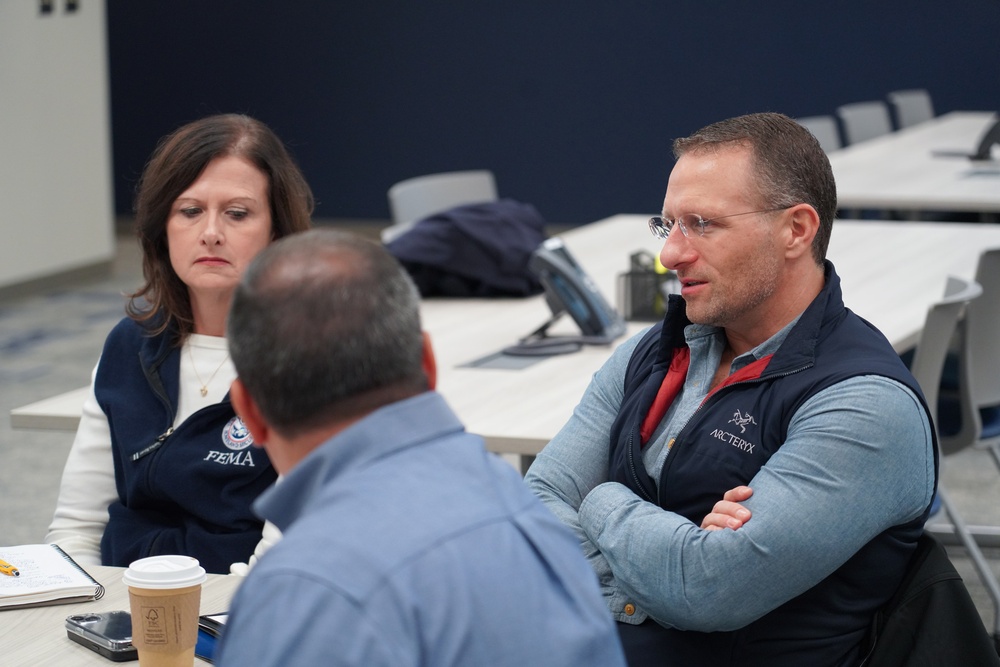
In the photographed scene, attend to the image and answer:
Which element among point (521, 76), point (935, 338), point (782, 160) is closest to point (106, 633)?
point (782, 160)

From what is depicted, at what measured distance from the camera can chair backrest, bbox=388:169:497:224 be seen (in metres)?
4.70

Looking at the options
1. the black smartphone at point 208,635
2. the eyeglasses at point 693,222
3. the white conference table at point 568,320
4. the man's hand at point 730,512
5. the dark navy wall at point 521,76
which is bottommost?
the dark navy wall at point 521,76

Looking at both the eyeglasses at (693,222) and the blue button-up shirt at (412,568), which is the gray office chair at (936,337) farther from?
the blue button-up shirt at (412,568)

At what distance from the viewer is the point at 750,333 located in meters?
1.89

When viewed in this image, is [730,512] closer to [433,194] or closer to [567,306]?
[567,306]

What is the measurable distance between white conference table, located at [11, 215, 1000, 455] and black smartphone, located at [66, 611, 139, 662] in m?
1.00

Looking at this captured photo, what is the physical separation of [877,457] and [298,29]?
965cm

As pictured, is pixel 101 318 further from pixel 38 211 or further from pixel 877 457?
pixel 877 457

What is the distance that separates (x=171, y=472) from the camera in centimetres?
209

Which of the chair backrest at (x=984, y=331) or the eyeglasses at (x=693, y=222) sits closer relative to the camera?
the eyeglasses at (x=693, y=222)

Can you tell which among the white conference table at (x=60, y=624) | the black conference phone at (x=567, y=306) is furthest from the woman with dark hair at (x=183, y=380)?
the black conference phone at (x=567, y=306)

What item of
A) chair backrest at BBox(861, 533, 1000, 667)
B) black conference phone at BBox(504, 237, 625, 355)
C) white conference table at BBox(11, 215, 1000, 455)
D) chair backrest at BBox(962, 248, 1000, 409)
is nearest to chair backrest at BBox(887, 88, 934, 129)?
white conference table at BBox(11, 215, 1000, 455)

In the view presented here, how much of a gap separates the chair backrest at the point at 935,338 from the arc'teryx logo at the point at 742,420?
4.13ft

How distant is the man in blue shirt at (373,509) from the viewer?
3.07ft
